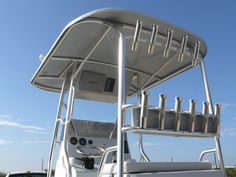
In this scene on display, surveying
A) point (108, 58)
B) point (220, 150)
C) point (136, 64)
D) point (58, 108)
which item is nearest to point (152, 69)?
point (136, 64)

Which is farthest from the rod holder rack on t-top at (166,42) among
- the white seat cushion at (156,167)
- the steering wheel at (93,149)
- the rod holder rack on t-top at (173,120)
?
the steering wheel at (93,149)

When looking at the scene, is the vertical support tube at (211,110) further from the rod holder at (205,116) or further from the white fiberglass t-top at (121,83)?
the rod holder at (205,116)

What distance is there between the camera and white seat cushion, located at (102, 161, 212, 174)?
4.10 m

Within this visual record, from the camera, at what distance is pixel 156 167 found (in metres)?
4.30

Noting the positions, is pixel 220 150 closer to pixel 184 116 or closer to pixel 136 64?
pixel 184 116

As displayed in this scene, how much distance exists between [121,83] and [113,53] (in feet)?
8.07

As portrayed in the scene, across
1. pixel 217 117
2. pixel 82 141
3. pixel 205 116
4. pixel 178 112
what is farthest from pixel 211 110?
pixel 82 141

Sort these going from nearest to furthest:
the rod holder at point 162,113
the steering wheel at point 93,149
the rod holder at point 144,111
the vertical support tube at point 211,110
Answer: the rod holder at point 144,111 → the rod holder at point 162,113 → the vertical support tube at point 211,110 → the steering wheel at point 93,149

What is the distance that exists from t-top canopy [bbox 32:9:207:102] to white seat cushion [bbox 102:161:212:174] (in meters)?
1.48

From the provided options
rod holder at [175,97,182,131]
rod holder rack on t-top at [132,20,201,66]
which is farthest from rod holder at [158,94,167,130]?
rod holder rack on t-top at [132,20,201,66]

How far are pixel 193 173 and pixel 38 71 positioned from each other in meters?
3.85

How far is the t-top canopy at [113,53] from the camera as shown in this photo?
4.89 m

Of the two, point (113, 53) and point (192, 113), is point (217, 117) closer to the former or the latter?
point (192, 113)

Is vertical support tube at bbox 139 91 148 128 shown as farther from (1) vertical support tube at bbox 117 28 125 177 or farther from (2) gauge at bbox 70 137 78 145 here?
(2) gauge at bbox 70 137 78 145
